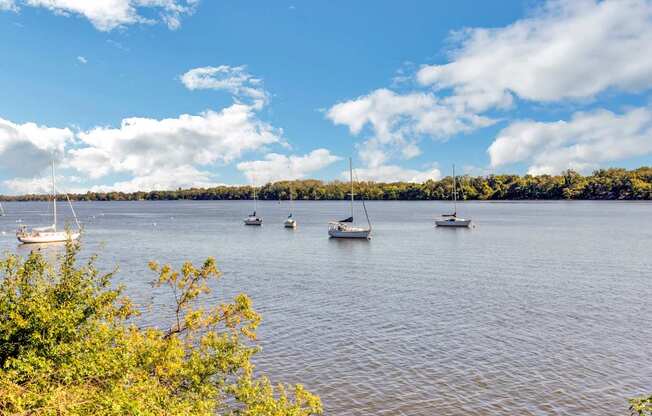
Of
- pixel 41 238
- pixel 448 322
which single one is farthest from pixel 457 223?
pixel 41 238

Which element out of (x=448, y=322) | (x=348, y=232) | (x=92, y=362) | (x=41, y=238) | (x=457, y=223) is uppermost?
(x=92, y=362)

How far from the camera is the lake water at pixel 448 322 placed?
1016 inches

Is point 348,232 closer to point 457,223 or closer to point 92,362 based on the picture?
point 457,223

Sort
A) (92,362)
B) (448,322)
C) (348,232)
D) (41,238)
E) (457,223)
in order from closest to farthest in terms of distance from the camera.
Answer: (92,362), (448,322), (41,238), (348,232), (457,223)

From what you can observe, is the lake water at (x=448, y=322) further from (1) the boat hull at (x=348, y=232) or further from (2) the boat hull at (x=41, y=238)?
(2) the boat hull at (x=41, y=238)

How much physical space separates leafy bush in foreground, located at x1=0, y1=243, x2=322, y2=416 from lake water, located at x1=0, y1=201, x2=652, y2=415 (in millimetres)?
8407

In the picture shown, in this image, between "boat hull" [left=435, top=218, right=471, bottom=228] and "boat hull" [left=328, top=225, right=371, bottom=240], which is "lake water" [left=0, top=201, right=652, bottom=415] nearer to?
"boat hull" [left=328, top=225, right=371, bottom=240]

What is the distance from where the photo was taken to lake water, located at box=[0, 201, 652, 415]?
25812 millimetres

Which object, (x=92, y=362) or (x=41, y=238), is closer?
(x=92, y=362)

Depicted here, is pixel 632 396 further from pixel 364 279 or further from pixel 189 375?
pixel 364 279

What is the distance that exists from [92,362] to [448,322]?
28778mm

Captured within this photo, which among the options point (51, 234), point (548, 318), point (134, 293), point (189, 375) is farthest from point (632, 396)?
point (51, 234)

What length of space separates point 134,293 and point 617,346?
41140 millimetres

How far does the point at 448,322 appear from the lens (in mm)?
38250
